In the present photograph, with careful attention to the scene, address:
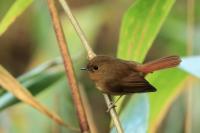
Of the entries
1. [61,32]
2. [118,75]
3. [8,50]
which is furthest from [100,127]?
[61,32]

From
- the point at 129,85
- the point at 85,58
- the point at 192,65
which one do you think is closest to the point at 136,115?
the point at 129,85

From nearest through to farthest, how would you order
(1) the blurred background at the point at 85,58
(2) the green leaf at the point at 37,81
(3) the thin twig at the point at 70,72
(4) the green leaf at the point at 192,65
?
(3) the thin twig at the point at 70,72, (4) the green leaf at the point at 192,65, (2) the green leaf at the point at 37,81, (1) the blurred background at the point at 85,58

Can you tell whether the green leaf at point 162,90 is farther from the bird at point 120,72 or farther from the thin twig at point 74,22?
the thin twig at point 74,22

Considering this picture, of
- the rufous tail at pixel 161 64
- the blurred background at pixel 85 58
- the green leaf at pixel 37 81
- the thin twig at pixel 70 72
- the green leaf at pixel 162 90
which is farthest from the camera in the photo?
the blurred background at pixel 85 58

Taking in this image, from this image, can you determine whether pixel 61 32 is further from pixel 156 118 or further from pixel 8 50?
pixel 8 50

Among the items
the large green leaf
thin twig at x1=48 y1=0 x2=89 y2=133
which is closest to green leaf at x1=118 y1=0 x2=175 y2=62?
the large green leaf

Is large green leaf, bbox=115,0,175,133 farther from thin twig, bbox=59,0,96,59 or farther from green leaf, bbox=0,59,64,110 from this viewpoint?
green leaf, bbox=0,59,64,110

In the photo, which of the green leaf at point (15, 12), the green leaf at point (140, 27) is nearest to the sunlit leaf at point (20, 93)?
the green leaf at point (15, 12)
